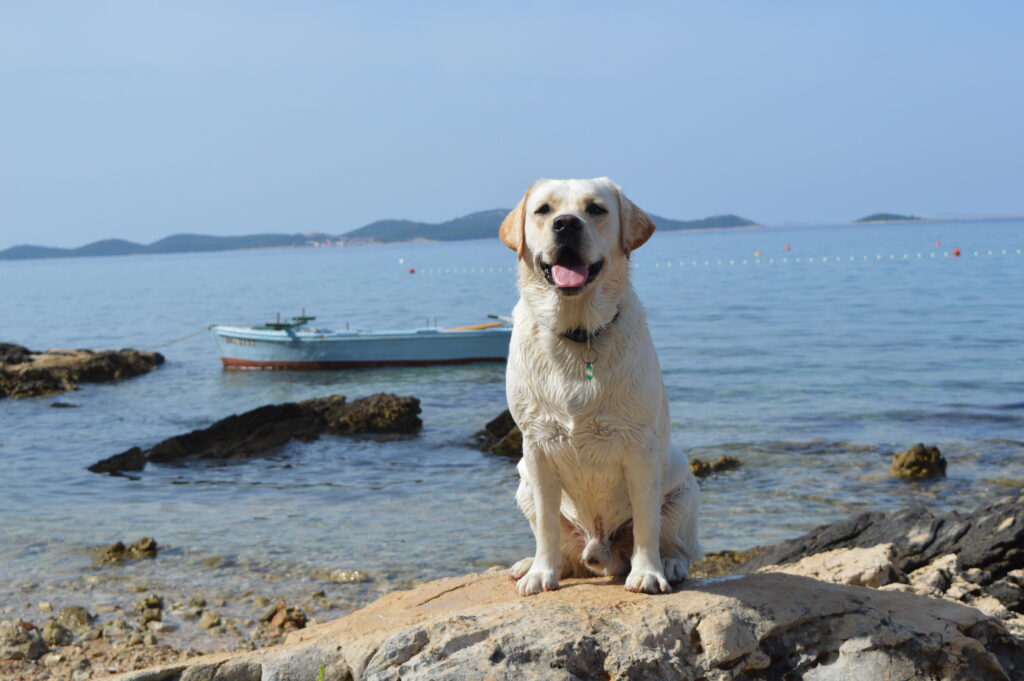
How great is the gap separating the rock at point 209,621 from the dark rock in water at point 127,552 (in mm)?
2218

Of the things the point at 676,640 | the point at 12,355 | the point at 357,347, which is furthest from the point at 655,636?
the point at 12,355

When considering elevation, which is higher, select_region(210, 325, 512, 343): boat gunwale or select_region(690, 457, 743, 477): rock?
select_region(210, 325, 512, 343): boat gunwale

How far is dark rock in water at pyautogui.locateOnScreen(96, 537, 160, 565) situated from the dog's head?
7222 millimetres

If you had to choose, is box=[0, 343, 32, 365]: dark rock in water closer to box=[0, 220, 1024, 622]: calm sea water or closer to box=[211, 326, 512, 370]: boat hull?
box=[0, 220, 1024, 622]: calm sea water

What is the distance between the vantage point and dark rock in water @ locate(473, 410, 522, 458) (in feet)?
50.9

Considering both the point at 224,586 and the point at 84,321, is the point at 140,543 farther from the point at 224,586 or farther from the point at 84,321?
the point at 84,321

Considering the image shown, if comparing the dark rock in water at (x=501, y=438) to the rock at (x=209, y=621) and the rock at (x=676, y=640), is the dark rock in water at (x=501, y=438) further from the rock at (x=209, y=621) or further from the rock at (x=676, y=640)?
the rock at (x=676, y=640)

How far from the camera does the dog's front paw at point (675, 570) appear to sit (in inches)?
202

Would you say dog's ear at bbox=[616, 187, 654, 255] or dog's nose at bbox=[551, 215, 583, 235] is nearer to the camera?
dog's nose at bbox=[551, 215, 583, 235]

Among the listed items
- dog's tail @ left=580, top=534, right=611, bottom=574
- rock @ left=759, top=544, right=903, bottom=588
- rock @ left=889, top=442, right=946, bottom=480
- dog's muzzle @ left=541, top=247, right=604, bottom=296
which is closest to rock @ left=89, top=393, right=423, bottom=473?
rock @ left=889, top=442, right=946, bottom=480

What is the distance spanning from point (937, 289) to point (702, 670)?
4942cm

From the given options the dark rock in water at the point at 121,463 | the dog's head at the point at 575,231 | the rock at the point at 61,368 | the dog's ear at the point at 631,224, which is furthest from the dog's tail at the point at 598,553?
the rock at the point at 61,368

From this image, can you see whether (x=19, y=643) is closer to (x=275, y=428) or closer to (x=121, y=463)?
(x=121, y=463)

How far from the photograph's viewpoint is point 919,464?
13047 mm
